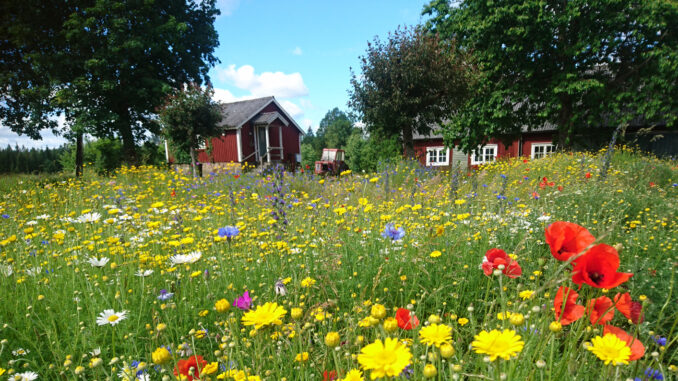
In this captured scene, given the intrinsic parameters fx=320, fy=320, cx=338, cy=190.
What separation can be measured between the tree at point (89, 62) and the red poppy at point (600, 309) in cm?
1616

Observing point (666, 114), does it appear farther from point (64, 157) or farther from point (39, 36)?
point (64, 157)

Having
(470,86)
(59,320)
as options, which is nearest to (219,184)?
(59,320)

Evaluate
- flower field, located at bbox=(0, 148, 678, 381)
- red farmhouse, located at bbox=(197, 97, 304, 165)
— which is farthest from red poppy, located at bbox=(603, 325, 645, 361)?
red farmhouse, located at bbox=(197, 97, 304, 165)

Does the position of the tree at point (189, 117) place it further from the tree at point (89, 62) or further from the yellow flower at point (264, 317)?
the yellow flower at point (264, 317)

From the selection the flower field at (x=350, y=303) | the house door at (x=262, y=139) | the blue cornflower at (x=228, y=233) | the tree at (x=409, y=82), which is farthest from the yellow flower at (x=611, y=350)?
the house door at (x=262, y=139)

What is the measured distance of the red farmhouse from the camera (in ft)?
69.4

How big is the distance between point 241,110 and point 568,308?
24.2 m

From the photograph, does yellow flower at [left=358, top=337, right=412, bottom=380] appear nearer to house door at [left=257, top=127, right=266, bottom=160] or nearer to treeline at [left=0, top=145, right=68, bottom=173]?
house door at [left=257, top=127, right=266, bottom=160]

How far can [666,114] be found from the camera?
10578 mm

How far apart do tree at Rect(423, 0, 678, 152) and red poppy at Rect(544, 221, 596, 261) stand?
12.9 meters

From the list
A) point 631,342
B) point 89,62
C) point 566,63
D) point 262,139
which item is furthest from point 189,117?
point 566,63

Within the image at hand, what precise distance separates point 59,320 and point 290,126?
23885mm

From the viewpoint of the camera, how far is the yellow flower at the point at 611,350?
2.10 ft

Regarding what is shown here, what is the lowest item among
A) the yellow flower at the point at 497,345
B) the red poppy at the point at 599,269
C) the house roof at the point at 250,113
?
the yellow flower at the point at 497,345
